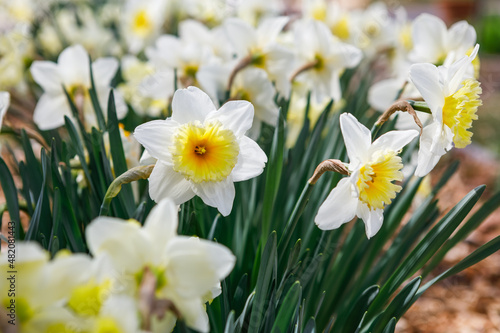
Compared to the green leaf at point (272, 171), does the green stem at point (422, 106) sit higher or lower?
higher

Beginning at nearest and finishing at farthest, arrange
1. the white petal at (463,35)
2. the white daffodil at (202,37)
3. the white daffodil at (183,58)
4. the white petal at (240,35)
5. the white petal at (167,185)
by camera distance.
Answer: the white petal at (167,185) < the white petal at (463,35) < the white petal at (240,35) < the white daffodil at (183,58) < the white daffodil at (202,37)

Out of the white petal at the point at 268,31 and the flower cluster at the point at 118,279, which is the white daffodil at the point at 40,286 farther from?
the white petal at the point at 268,31

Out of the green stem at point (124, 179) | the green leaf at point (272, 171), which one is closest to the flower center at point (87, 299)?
the green stem at point (124, 179)

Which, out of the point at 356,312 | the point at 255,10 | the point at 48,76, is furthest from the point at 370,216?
the point at 255,10

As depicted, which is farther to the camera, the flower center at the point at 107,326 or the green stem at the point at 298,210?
the green stem at the point at 298,210

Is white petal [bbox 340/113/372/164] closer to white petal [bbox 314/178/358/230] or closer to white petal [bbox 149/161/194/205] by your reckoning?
white petal [bbox 314/178/358/230]

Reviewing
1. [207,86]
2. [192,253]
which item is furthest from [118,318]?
[207,86]
